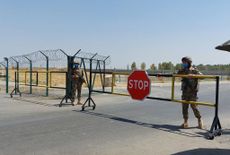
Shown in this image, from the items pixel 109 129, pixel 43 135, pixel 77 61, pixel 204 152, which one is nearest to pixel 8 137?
pixel 43 135

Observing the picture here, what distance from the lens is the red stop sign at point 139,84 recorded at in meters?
11.2

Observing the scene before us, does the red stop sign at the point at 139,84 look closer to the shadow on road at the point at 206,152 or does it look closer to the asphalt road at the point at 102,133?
the asphalt road at the point at 102,133

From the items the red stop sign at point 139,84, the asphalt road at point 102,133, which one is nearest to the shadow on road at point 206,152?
the asphalt road at point 102,133

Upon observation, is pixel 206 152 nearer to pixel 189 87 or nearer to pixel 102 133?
pixel 102 133

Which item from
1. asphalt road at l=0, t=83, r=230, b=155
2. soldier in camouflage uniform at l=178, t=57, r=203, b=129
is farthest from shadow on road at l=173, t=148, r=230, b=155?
soldier in camouflage uniform at l=178, t=57, r=203, b=129

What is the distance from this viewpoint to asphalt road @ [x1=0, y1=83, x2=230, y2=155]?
7.41m

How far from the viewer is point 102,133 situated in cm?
901

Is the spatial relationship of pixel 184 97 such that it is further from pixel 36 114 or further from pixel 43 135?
pixel 36 114

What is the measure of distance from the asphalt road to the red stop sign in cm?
79

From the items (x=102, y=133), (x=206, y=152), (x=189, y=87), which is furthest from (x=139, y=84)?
(x=206, y=152)

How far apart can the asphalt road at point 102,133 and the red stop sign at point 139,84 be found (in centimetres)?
79

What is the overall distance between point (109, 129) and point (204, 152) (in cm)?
296

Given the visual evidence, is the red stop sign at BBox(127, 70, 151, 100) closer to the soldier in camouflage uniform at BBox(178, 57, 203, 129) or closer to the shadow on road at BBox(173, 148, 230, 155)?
the soldier in camouflage uniform at BBox(178, 57, 203, 129)

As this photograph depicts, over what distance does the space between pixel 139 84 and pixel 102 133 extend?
289 cm
